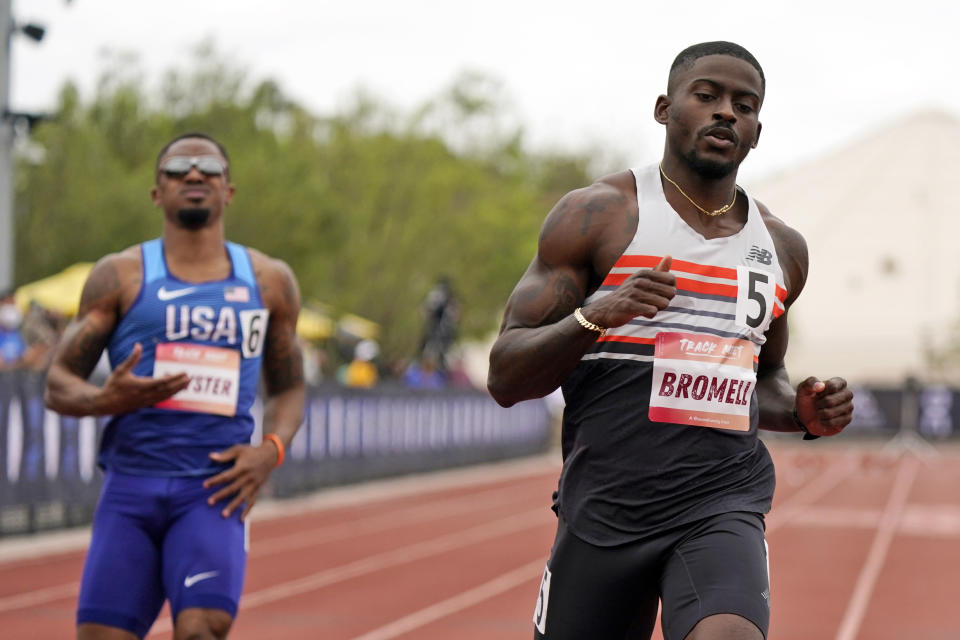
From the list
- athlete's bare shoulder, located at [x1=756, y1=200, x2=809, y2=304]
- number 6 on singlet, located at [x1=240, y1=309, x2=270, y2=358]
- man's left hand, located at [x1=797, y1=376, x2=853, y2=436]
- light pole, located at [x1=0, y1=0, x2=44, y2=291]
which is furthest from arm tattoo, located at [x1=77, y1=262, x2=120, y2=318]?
light pole, located at [x1=0, y1=0, x2=44, y2=291]

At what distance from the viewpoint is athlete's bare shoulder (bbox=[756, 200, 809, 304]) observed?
3.73 m

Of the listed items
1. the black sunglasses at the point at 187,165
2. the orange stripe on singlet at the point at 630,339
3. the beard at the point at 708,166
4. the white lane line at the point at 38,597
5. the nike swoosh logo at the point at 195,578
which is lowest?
the white lane line at the point at 38,597

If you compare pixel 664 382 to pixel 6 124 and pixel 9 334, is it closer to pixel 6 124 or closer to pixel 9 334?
pixel 9 334

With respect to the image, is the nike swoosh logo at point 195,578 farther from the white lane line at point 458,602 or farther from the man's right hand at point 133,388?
the white lane line at point 458,602

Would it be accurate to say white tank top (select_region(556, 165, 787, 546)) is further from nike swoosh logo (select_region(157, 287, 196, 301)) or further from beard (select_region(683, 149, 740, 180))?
nike swoosh logo (select_region(157, 287, 196, 301))

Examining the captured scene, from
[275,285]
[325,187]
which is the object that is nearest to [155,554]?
[275,285]

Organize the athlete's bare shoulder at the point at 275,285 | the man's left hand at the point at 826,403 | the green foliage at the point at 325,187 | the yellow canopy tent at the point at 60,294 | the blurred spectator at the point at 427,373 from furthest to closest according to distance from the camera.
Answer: the green foliage at the point at 325,187, the blurred spectator at the point at 427,373, the yellow canopy tent at the point at 60,294, the athlete's bare shoulder at the point at 275,285, the man's left hand at the point at 826,403

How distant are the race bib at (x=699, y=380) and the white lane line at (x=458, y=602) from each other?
471 centimetres

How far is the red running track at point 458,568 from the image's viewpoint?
837 cm

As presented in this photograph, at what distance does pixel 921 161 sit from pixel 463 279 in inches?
3852

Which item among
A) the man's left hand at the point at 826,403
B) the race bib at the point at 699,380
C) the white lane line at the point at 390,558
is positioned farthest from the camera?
the white lane line at the point at 390,558

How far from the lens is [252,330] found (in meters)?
4.56

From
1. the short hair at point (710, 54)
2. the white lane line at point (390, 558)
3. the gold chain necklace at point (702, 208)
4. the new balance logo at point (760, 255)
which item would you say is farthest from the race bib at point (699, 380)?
the white lane line at point (390, 558)

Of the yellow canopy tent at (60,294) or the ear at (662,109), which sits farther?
the yellow canopy tent at (60,294)
